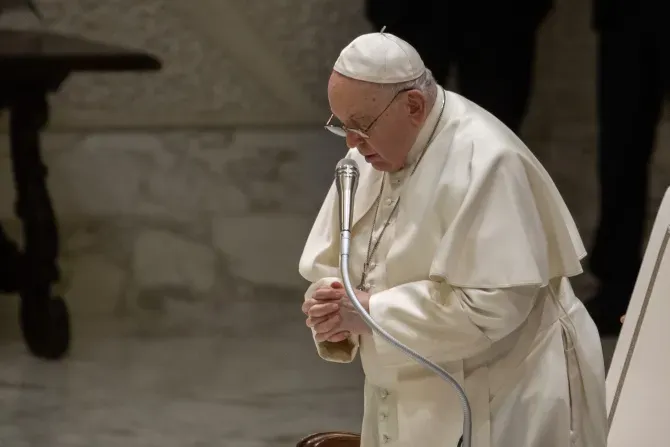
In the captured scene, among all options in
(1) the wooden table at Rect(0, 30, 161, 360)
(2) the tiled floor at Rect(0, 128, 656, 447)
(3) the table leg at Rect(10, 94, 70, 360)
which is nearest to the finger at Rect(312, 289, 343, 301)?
(2) the tiled floor at Rect(0, 128, 656, 447)

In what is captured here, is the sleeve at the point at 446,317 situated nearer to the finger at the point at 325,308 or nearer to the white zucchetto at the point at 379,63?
the finger at the point at 325,308

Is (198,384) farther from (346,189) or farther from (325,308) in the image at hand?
(346,189)

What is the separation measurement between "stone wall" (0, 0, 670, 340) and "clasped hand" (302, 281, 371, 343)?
2448 mm

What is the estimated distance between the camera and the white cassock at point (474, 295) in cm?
141

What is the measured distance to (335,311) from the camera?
1461 millimetres

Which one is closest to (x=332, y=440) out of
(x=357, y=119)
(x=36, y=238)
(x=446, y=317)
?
→ (x=446, y=317)

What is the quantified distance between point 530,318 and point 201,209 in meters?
2.73

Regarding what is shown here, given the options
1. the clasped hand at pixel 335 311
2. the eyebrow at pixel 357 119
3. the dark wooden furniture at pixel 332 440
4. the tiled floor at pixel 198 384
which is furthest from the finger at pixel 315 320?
the tiled floor at pixel 198 384

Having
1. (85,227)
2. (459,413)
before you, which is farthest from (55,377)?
(459,413)

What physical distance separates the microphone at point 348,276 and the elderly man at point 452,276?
8cm

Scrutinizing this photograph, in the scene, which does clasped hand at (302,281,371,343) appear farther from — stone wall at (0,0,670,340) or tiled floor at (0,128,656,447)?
stone wall at (0,0,670,340)

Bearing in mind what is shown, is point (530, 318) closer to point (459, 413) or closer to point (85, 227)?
point (459, 413)

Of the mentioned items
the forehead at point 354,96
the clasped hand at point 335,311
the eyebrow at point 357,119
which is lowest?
the clasped hand at point 335,311

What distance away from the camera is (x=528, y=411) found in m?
1.52
